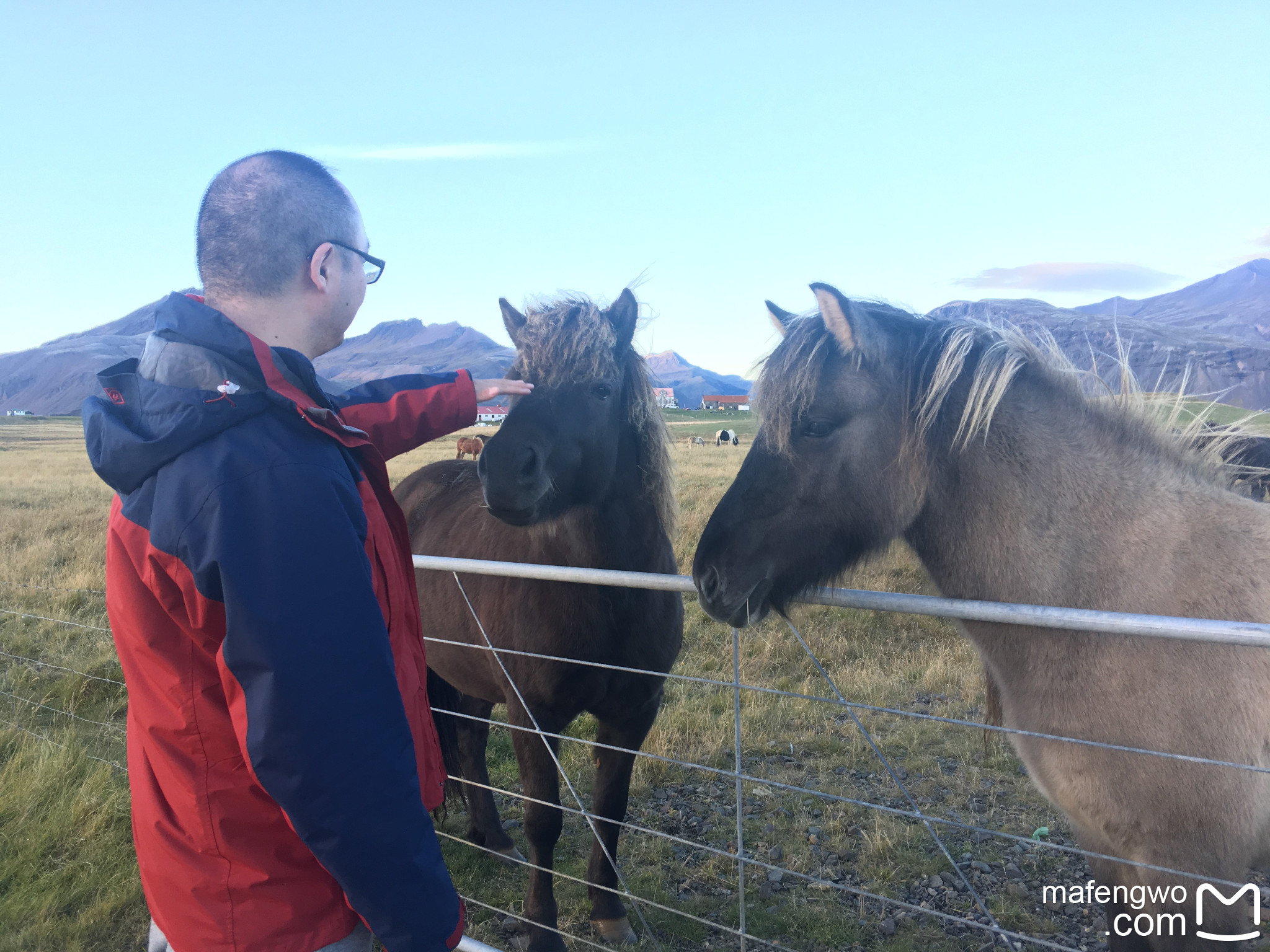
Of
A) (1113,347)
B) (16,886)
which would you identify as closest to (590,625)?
(1113,347)

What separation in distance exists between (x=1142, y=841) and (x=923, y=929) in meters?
1.84

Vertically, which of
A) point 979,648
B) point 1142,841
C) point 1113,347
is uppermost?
point 1113,347

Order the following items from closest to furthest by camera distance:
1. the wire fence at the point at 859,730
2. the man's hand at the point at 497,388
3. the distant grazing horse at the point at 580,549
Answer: the wire fence at the point at 859,730
the man's hand at the point at 497,388
the distant grazing horse at the point at 580,549

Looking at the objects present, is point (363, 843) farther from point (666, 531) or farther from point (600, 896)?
point (600, 896)

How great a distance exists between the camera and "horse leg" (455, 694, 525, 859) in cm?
441

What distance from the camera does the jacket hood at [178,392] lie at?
3.94ft

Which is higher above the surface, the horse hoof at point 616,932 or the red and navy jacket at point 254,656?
the red and navy jacket at point 254,656

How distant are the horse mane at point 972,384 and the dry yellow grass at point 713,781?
1.98 ft

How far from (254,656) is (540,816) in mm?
2644

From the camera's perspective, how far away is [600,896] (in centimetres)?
361

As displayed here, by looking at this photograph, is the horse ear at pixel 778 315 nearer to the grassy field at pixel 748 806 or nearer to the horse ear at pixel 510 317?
the grassy field at pixel 748 806

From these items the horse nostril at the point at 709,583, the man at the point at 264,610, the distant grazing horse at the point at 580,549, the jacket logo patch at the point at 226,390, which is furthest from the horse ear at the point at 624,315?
the jacket logo patch at the point at 226,390

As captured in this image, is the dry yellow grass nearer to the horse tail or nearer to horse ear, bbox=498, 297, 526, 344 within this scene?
the horse tail

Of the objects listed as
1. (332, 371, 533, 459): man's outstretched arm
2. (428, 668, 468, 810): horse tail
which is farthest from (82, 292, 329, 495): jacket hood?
(428, 668, 468, 810): horse tail
